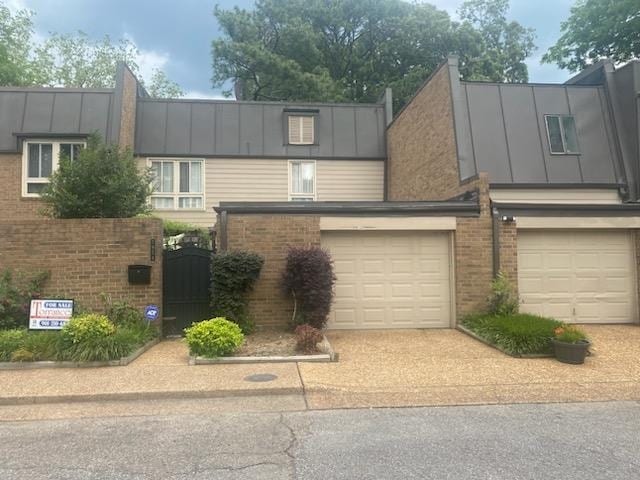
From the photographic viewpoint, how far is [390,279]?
34.7 feet

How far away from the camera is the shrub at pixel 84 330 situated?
759cm

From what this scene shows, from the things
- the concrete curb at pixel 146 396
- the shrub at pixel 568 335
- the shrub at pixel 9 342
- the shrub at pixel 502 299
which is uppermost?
the shrub at pixel 502 299

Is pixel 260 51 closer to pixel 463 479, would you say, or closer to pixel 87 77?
pixel 87 77

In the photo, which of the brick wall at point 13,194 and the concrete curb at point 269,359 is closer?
the concrete curb at point 269,359

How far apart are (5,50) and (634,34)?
27424 mm

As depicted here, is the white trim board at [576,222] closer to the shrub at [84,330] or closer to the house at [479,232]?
the house at [479,232]

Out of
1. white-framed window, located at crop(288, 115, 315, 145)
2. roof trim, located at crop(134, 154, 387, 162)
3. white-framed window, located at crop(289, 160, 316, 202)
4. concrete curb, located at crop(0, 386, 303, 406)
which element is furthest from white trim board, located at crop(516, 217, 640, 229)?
white-framed window, located at crop(288, 115, 315, 145)

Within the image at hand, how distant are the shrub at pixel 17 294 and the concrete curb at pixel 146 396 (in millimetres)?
3101

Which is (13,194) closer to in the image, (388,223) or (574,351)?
(388,223)

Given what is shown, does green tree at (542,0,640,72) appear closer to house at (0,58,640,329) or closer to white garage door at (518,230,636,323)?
house at (0,58,640,329)

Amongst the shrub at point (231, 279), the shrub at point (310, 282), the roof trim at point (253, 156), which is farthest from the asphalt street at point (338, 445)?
the roof trim at point (253, 156)

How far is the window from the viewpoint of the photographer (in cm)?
1304

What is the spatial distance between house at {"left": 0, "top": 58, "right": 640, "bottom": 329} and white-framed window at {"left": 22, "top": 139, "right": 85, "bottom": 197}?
4 centimetres

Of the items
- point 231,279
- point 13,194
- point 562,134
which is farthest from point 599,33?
point 13,194
